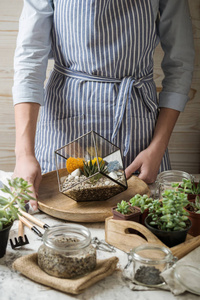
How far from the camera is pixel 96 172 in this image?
1140 mm

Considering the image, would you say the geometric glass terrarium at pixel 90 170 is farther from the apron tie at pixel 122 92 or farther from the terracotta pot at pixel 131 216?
the apron tie at pixel 122 92

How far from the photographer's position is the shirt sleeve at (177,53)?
1634 millimetres

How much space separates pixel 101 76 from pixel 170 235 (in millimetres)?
801

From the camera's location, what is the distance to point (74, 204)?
1.19 meters

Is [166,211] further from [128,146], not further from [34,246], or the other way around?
[128,146]

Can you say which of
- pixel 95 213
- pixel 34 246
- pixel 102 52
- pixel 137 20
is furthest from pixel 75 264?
pixel 137 20

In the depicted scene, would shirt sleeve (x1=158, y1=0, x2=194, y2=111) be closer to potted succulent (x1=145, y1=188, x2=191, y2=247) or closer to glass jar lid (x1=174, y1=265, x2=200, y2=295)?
potted succulent (x1=145, y1=188, x2=191, y2=247)

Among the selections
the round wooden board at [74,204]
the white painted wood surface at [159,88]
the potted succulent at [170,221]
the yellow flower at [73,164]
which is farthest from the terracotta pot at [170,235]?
the white painted wood surface at [159,88]

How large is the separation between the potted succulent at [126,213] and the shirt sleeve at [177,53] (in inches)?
30.5

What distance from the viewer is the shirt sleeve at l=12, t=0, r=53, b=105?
4.93 ft

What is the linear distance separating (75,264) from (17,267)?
0.12m

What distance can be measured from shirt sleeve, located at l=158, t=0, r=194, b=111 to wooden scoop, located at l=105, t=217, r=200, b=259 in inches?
31.9

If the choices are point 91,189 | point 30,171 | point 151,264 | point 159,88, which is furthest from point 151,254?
point 159,88

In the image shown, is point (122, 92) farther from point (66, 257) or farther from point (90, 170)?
point (66, 257)
